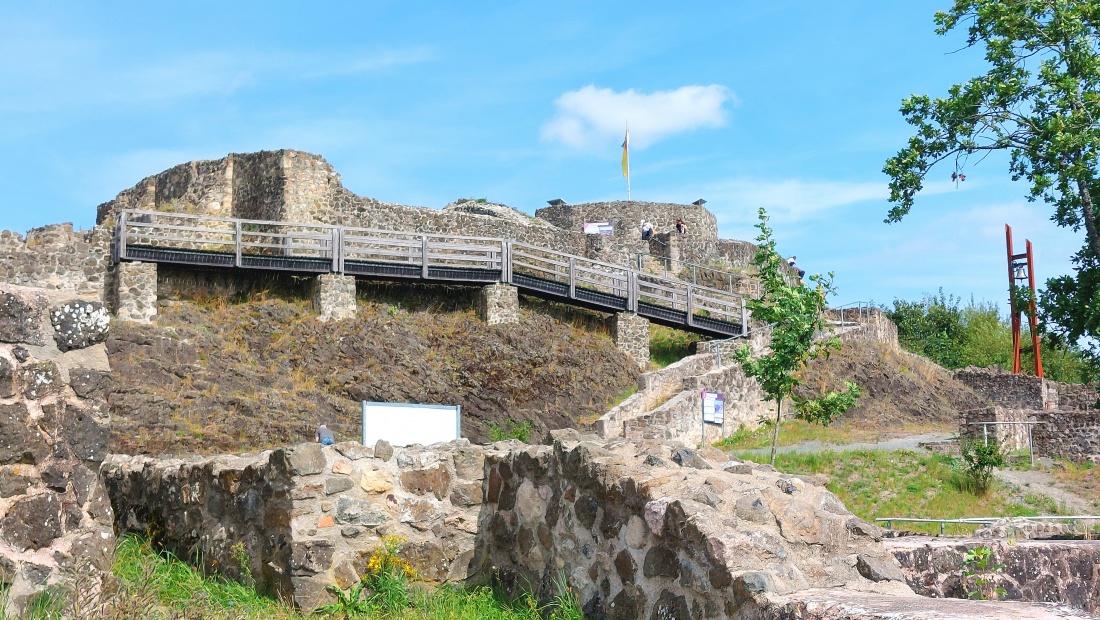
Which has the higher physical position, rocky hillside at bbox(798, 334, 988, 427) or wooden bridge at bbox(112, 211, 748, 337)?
wooden bridge at bbox(112, 211, 748, 337)

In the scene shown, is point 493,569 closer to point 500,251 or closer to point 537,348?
point 537,348

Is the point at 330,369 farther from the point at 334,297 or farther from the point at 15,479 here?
the point at 15,479

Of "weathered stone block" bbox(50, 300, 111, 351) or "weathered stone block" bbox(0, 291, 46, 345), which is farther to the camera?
"weathered stone block" bbox(50, 300, 111, 351)

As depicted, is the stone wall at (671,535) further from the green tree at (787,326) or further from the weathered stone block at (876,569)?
the green tree at (787,326)

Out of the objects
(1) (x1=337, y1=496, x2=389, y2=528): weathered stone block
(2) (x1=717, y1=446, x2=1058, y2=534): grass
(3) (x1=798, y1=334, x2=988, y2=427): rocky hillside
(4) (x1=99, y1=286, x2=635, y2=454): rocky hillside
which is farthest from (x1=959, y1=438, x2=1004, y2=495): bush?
(1) (x1=337, y1=496, x2=389, y2=528): weathered stone block

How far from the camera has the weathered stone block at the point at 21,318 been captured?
5.27 m

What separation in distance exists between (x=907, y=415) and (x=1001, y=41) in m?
13.1

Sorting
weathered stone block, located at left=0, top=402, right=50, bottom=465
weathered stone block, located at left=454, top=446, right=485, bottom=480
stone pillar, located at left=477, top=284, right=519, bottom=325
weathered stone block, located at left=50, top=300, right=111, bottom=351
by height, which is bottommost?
weathered stone block, located at left=454, top=446, right=485, bottom=480

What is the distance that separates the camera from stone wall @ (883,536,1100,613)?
21.6 ft

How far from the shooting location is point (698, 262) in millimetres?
41531

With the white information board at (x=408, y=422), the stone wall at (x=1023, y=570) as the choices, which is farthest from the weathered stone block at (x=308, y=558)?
the white information board at (x=408, y=422)

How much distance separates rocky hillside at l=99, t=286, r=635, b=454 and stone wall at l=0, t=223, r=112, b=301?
2.01m

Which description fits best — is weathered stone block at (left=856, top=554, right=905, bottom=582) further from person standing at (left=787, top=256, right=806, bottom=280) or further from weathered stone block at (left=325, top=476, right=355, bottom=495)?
person standing at (left=787, top=256, right=806, bottom=280)

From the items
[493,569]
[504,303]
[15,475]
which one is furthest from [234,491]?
[504,303]
